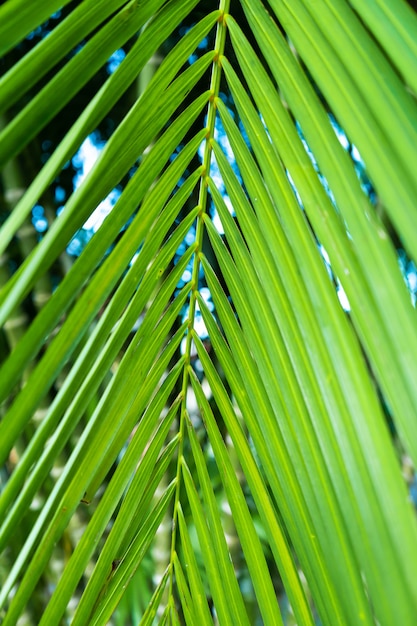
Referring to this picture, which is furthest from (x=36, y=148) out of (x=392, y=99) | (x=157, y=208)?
(x=392, y=99)

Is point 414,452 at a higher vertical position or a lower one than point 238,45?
lower

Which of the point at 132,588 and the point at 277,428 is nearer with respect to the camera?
the point at 277,428

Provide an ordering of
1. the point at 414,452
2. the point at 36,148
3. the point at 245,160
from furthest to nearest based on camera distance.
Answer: the point at 36,148, the point at 245,160, the point at 414,452

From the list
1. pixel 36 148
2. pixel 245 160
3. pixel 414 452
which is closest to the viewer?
pixel 414 452

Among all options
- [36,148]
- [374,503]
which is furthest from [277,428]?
[36,148]

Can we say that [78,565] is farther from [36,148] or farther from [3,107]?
[36,148]

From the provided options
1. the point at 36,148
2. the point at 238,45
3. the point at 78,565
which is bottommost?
the point at 78,565
